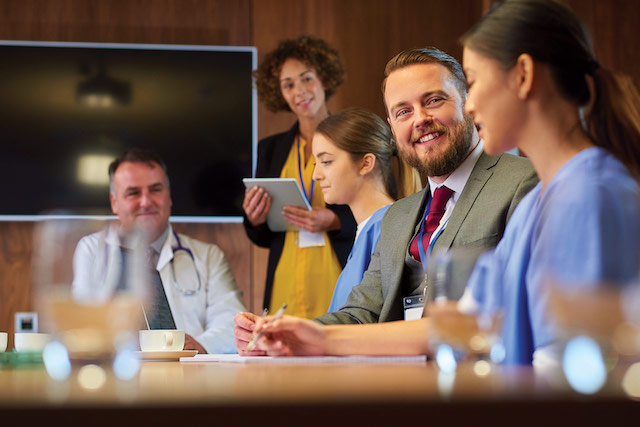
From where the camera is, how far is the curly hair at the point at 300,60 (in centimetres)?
353

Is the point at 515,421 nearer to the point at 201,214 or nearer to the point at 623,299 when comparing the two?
the point at 623,299

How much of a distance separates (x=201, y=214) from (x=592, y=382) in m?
3.80

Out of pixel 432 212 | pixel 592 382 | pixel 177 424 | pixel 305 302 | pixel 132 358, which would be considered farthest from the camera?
pixel 305 302

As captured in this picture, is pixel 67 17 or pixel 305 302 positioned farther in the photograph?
pixel 67 17

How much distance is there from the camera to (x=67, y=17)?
431cm

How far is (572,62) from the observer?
3.64 ft

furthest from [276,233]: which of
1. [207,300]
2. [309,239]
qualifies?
[207,300]

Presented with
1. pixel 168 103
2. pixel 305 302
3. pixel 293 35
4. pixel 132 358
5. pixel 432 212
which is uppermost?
pixel 293 35

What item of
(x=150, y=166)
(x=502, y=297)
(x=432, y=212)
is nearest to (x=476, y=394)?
(x=502, y=297)

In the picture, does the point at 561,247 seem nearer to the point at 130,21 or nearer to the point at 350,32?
the point at 350,32

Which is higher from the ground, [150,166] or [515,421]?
[150,166]

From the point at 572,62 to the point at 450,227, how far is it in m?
0.55

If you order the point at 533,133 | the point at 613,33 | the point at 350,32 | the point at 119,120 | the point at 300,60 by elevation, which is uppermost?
the point at 350,32

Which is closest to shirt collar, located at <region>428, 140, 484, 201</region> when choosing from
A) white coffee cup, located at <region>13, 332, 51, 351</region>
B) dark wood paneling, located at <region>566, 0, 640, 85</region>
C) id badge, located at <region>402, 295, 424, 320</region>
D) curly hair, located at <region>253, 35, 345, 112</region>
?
id badge, located at <region>402, 295, 424, 320</region>
